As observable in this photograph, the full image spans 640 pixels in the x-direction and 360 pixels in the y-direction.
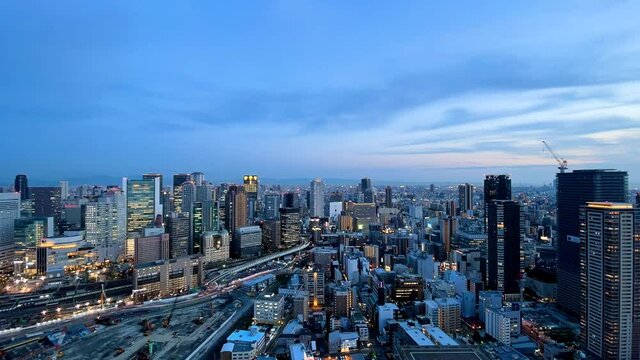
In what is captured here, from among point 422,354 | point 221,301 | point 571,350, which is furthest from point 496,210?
point 221,301

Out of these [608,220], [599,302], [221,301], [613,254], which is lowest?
[221,301]

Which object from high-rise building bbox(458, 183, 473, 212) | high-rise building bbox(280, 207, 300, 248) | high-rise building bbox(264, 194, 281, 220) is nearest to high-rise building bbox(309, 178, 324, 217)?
high-rise building bbox(264, 194, 281, 220)

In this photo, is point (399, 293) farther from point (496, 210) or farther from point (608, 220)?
point (608, 220)

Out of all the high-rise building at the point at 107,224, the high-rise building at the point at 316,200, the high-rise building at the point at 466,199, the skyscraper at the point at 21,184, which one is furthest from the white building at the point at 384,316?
the skyscraper at the point at 21,184

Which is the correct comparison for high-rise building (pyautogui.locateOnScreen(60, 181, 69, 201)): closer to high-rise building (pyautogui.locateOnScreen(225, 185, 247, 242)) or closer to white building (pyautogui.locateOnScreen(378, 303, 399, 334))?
high-rise building (pyautogui.locateOnScreen(225, 185, 247, 242))

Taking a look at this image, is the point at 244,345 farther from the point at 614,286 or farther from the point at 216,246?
the point at 216,246

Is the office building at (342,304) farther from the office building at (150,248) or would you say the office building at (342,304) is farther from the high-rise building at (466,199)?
the high-rise building at (466,199)
